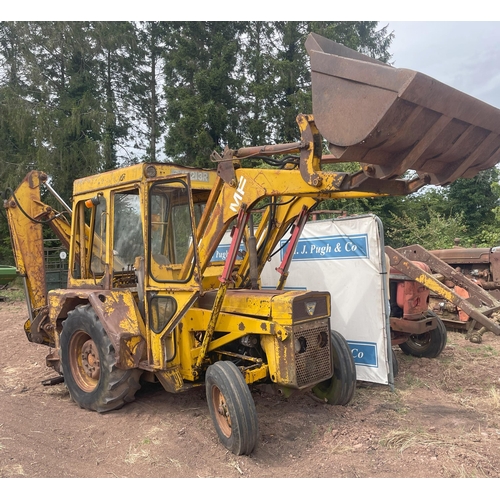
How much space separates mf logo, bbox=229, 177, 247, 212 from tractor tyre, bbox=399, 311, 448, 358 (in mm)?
3936

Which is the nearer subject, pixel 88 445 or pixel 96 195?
pixel 88 445

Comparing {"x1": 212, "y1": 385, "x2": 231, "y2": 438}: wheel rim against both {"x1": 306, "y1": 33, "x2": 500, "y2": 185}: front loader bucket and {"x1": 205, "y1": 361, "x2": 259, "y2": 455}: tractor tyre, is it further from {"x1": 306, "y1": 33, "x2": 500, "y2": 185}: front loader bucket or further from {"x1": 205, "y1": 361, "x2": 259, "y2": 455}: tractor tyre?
{"x1": 306, "y1": 33, "x2": 500, "y2": 185}: front loader bucket

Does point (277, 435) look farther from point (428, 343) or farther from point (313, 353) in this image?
point (428, 343)

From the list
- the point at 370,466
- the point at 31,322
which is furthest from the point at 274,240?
the point at 31,322

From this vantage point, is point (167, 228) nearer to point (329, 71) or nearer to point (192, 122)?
point (329, 71)

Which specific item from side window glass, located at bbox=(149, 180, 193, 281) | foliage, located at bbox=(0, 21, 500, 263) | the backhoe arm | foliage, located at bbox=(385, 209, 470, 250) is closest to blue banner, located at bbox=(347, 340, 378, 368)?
side window glass, located at bbox=(149, 180, 193, 281)

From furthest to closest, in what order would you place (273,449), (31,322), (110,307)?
1. (31,322)
2. (110,307)
3. (273,449)

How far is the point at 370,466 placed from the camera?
353 centimetres

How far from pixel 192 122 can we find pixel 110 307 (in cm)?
1504

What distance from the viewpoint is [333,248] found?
6.13 meters

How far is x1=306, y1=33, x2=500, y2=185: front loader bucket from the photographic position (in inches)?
106

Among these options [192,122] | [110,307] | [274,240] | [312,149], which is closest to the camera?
[312,149]

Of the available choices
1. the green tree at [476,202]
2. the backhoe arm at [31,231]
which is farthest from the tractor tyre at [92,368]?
the green tree at [476,202]

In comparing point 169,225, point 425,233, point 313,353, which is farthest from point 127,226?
point 425,233
